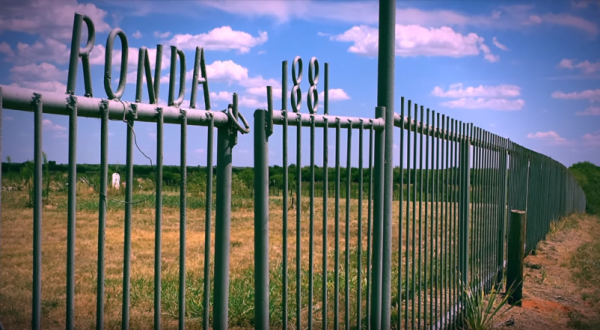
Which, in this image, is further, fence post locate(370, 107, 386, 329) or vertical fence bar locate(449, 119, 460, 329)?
vertical fence bar locate(449, 119, 460, 329)

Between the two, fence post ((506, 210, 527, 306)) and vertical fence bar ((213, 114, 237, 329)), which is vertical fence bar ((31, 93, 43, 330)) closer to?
vertical fence bar ((213, 114, 237, 329))

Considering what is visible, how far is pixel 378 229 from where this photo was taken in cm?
329

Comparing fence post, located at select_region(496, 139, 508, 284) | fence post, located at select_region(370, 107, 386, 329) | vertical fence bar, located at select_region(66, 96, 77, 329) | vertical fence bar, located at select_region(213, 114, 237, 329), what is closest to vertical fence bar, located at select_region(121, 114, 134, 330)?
vertical fence bar, located at select_region(66, 96, 77, 329)

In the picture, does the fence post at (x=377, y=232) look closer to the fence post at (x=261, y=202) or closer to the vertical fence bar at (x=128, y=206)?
the fence post at (x=261, y=202)

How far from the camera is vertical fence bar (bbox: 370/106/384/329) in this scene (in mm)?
3279

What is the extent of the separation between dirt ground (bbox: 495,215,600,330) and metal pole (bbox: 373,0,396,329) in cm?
245

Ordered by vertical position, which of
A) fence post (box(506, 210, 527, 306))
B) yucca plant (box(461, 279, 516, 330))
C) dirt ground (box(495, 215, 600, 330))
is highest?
fence post (box(506, 210, 527, 306))

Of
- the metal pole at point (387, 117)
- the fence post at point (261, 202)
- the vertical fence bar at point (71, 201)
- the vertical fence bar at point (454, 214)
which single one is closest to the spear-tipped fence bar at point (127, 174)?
the vertical fence bar at point (71, 201)

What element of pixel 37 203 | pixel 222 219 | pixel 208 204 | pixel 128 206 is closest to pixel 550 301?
pixel 222 219

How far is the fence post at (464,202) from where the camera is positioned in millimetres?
5070

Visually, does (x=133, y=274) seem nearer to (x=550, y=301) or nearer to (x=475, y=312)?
(x=475, y=312)

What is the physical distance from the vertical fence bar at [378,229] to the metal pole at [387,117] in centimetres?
2

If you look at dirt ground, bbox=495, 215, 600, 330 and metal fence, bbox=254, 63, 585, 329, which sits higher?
metal fence, bbox=254, 63, 585, 329

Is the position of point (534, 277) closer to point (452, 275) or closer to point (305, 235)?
point (452, 275)
